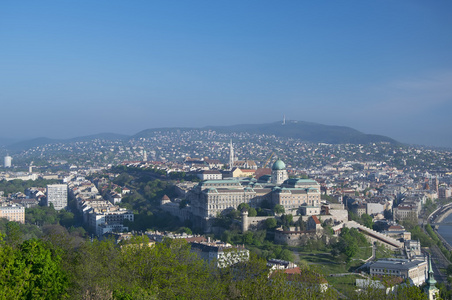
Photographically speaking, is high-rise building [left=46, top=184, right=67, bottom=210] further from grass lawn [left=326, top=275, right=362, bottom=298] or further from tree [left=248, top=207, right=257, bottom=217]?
grass lawn [left=326, top=275, right=362, bottom=298]

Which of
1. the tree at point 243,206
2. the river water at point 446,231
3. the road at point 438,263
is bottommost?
the river water at point 446,231

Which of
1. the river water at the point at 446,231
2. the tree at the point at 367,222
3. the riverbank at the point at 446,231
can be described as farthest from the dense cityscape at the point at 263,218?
the river water at the point at 446,231

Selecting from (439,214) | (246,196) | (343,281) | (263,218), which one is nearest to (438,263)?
(263,218)

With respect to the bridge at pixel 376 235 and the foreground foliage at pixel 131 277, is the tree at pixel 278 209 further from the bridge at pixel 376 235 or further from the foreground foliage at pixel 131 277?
the foreground foliage at pixel 131 277

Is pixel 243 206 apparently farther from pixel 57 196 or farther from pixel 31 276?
pixel 57 196

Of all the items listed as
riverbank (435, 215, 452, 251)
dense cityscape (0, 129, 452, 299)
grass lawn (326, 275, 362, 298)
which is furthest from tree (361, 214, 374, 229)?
grass lawn (326, 275, 362, 298)

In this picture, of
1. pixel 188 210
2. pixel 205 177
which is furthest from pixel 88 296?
pixel 205 177

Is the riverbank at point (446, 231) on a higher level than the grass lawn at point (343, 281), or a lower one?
lower

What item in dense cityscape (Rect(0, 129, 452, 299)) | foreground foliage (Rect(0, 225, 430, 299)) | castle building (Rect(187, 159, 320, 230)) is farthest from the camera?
castle building (Rect(187, 159, 320, 230))

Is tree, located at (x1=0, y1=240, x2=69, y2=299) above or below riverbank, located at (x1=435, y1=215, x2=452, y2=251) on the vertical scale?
A: above
